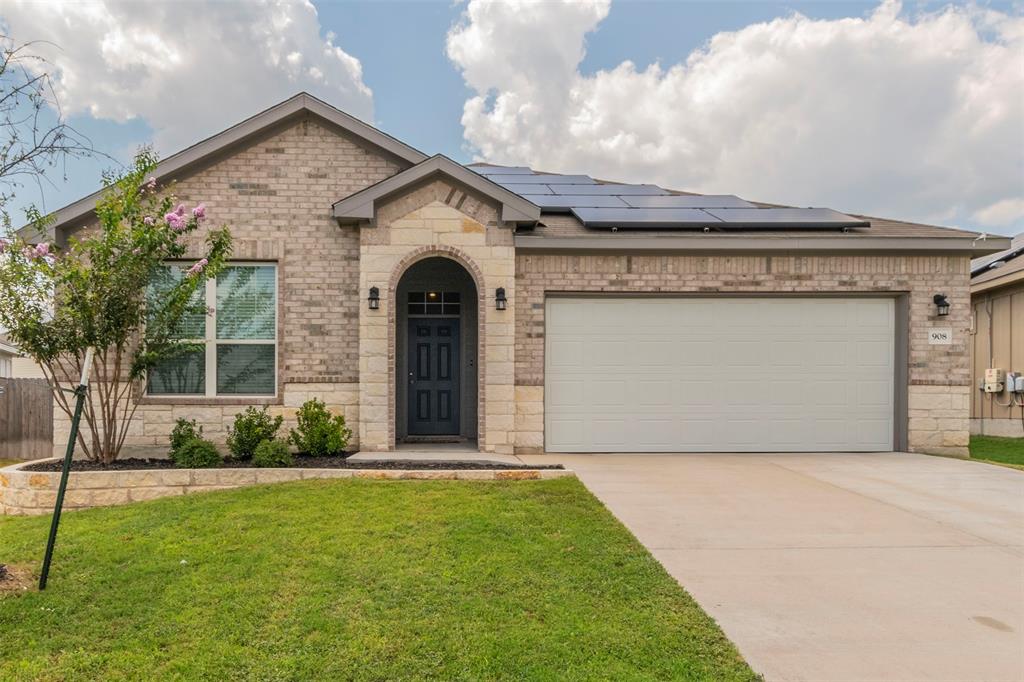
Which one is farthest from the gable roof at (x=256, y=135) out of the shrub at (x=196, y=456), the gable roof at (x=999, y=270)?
the gable roof at (x=999, y=270)

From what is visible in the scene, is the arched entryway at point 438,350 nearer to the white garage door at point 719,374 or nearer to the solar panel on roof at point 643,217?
the white garage door at point 719,374

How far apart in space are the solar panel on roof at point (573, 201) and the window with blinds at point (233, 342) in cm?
453

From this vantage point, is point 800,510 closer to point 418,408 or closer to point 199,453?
point 418,408

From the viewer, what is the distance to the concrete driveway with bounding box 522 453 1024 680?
8.60 ft

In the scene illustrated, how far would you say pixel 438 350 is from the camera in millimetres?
9367

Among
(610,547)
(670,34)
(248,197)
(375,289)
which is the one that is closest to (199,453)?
(375,289)

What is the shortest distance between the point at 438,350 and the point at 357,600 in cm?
633

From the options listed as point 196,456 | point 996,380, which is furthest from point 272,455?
point 996,380

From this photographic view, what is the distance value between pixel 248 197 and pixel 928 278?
10714 millimetres

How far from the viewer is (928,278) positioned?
8.28 metres

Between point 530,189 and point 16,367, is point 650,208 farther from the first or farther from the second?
point 16,367

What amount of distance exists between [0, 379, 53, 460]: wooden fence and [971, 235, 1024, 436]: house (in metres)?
19.6

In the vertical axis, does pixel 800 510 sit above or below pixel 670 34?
below

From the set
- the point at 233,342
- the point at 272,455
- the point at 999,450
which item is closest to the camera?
the point at 272,455
